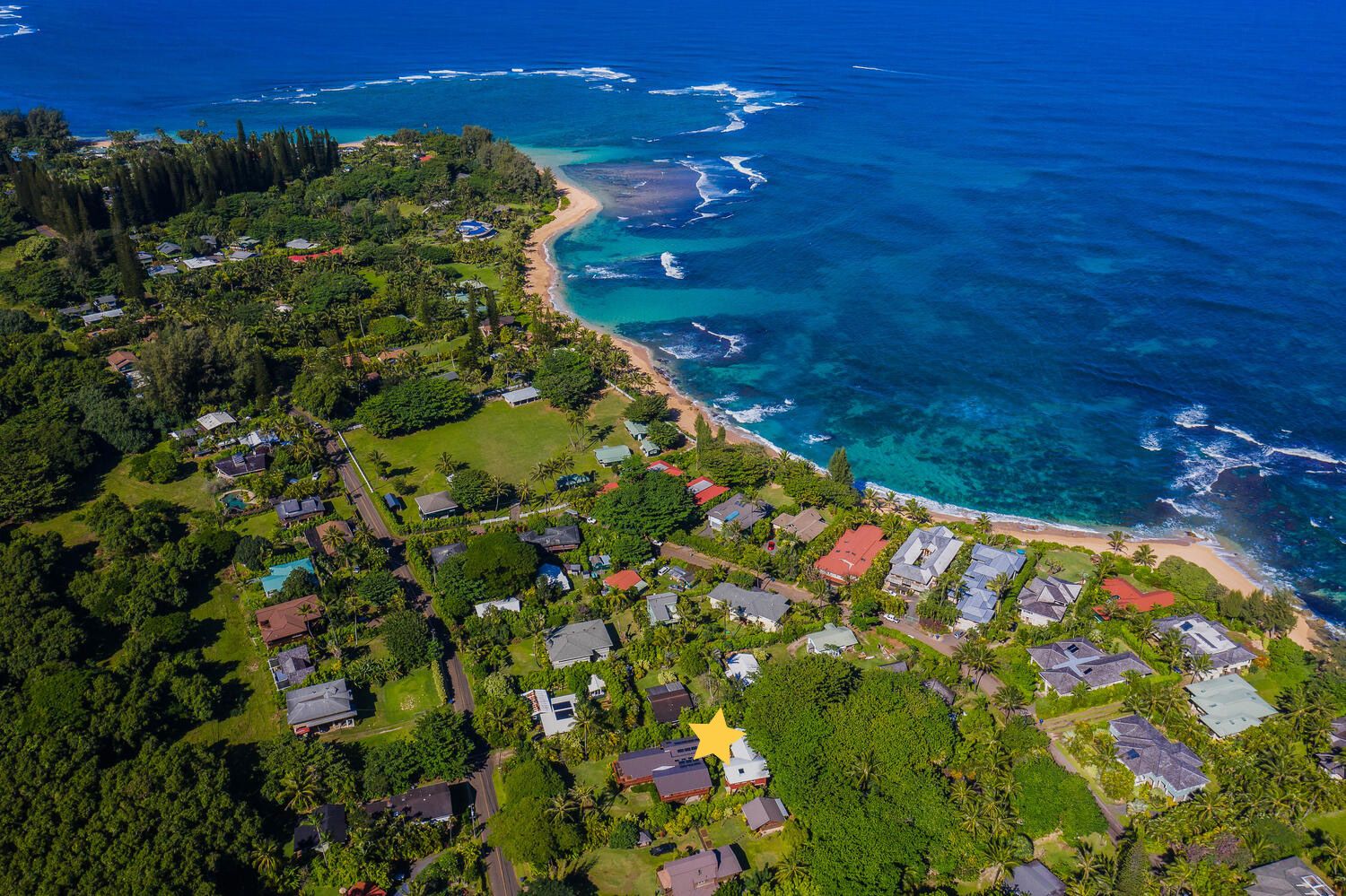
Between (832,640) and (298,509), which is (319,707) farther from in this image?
(832,640)

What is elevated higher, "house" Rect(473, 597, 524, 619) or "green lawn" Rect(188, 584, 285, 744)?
"house" Rect(473, 597, 524, 619)

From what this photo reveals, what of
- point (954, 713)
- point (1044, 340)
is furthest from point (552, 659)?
point (1044, 340)

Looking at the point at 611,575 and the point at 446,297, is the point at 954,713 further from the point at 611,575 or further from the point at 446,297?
the point at 446,297

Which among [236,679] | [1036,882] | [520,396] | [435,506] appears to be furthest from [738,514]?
[236,679]

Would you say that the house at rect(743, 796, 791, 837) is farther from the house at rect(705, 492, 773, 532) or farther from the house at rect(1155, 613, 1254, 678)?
the house at rect(1155, 613, 1254, 678)

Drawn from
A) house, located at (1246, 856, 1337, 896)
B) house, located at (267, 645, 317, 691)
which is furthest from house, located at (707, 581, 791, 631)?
house, located at (1246, 856, 1337, 896)

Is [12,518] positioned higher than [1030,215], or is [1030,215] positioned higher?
[1030,215]
